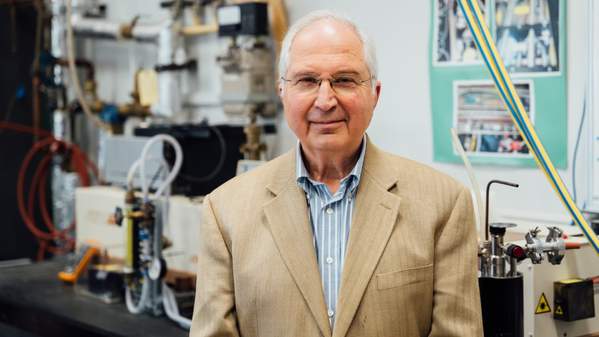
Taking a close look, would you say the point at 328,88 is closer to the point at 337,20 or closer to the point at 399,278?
the point at 337,20

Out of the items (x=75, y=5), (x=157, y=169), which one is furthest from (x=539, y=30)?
(x=75, y=5)

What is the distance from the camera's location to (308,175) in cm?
177

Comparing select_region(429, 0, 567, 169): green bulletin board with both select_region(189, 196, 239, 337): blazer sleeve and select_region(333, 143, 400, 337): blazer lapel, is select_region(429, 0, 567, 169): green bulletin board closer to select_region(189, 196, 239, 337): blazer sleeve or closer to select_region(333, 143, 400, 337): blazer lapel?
select_region(333, 143, 400, 337): blazer lapel

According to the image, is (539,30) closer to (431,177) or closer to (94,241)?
(431,177)

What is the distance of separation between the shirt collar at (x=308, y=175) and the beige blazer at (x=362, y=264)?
0.04ft

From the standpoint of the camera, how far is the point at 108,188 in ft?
11.5

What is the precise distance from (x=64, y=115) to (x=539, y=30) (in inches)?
98.0

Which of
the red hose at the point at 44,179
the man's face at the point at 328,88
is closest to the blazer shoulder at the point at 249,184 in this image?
the man's face at the point at 328,88

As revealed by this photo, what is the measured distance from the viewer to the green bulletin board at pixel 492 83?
236 centimetres

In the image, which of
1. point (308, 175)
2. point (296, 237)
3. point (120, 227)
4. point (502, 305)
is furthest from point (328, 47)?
point (120, 227)

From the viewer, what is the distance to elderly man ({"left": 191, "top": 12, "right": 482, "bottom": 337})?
1.64 meters

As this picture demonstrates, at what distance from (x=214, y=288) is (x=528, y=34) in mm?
1245

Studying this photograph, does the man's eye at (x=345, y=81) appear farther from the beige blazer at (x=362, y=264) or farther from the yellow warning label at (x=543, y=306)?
the yellow warning label at (x=543, y=306)

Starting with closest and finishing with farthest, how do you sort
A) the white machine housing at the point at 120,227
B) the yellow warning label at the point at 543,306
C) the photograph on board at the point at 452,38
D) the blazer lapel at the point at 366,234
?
the blazer lapel at the point at 366,234, the yellow warning label at the point at 543,306, the photograph on board at the point at 452,38, the white machine housing at the point at 120,227
